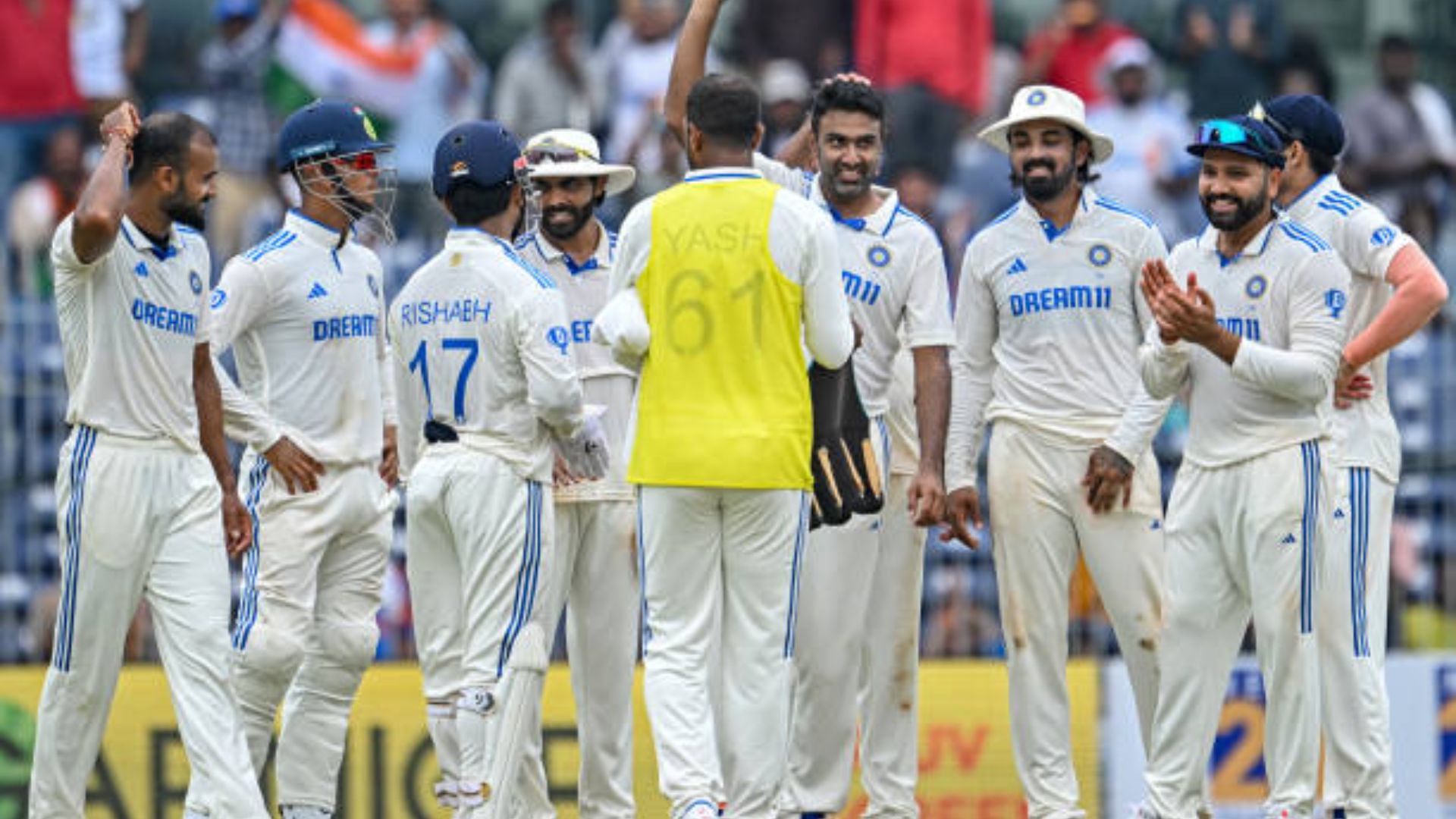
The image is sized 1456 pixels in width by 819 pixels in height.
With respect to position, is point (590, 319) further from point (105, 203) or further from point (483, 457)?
point (105, 203)

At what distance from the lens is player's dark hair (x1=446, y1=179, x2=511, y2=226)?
34.8 feet

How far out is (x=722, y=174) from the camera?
33.0ft

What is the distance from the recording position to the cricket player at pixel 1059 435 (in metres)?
11.1

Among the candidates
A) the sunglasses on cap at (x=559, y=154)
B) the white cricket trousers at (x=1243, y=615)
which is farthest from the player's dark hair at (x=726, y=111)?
the white cricket trousers at (x=1243, y=615)

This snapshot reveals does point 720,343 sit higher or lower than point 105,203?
lower

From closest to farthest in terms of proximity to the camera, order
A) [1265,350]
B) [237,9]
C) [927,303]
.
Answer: [1265,350] → [927,303] → [237,9]

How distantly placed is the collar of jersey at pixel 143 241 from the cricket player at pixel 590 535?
5.00ft

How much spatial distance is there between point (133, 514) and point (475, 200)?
180 centimetres

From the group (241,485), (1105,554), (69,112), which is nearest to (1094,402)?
(1105,554)

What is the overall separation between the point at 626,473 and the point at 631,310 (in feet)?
2.31

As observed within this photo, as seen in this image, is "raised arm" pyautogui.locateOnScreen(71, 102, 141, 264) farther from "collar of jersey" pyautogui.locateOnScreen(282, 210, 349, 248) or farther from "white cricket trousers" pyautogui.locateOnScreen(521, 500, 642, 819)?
"white cricket trousers" pyautogui.locateOnScreen(521, 500, 642, 819)

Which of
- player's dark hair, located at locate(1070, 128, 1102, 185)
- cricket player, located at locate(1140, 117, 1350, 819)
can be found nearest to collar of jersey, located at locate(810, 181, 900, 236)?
player's dark hair, located at locate(1070, 128, 1102, 185)

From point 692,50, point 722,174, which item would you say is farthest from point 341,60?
point 722,174

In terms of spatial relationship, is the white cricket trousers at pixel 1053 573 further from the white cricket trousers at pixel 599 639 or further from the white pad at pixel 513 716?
the white pad at pixel 513 716
